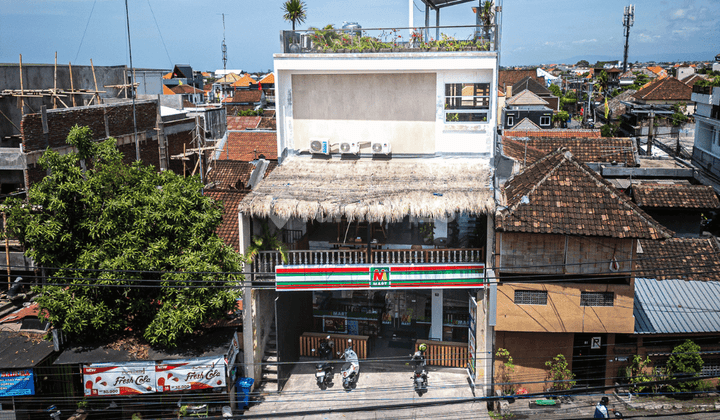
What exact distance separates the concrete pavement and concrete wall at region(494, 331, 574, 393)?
145cm

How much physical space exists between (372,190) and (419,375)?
239 inches

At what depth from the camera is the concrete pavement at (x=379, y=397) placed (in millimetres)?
17097

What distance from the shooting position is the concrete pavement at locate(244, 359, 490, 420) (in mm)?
17097

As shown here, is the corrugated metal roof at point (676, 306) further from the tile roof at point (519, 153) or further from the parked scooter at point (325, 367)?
the parked scooter at point (325, 367)

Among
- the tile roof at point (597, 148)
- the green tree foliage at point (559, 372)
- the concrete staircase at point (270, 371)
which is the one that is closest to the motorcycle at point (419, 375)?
the green tree foliage at point (559, 372)

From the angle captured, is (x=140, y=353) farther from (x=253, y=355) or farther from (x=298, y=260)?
(x=298, y=260)

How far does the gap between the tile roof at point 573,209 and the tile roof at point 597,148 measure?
42.3 ft

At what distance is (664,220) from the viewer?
23688mm

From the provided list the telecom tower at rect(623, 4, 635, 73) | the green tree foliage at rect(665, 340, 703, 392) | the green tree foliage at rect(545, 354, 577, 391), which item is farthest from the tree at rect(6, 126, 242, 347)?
the telecom tower at rect(623, 4, 635, 73)

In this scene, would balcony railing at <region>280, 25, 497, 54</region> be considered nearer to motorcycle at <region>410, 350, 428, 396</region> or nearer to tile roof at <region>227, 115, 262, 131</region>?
motorcycle at <region>410, 350, 428, 396</region>

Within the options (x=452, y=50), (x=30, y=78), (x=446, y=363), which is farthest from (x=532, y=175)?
(x=30, y=78)

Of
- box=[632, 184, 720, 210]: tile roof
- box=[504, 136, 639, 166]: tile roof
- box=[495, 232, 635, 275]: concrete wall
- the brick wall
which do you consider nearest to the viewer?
box=[495, 232, 635, 275]: concrete wall

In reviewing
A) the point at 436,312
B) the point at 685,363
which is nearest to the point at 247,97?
the point at 436,312

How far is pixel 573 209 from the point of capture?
54.0ft
